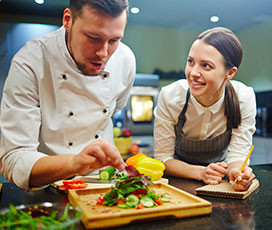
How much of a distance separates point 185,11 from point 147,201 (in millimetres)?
2921

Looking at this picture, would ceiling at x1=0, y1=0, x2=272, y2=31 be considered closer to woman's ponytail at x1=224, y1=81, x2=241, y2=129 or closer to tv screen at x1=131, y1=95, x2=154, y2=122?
tv screen at x1=131, y1=95, x2=154, y2=122

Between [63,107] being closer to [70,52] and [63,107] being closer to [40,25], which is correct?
[70,52]

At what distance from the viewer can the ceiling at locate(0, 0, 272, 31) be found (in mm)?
2867

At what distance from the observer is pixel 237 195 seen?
1.01 metres

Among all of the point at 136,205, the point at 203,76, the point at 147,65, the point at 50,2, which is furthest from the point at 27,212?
the point at 147,65

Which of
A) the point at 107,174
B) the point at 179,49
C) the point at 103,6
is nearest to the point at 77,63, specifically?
the point at 103,6

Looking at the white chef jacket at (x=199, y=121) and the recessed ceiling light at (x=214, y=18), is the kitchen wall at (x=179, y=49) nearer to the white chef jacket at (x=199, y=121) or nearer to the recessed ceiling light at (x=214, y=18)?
the recessed ceiling light at (x=214, y=18)

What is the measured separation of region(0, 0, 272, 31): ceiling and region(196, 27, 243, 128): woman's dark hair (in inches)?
74.4

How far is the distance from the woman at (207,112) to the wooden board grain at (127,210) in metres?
0.44

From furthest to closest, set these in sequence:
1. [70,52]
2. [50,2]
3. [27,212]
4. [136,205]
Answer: [50,2], [70,52], [136,205], [27,212]

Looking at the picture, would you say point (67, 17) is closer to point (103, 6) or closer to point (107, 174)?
point (103, 6)

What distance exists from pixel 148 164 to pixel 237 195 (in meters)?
0.43

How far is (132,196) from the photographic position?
849 mm

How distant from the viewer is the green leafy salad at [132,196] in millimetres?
833
